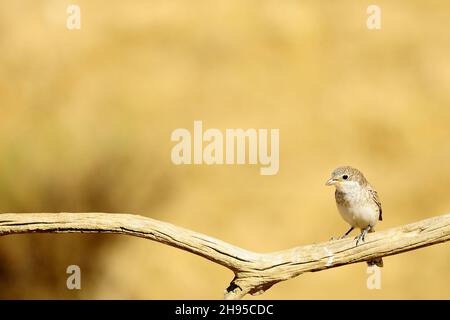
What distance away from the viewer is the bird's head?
3.89 metres

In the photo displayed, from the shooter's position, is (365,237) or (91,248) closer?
(365,237)

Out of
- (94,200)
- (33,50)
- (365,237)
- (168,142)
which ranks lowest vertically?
(365,237)

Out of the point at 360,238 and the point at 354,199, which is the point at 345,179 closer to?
the point at 354,199

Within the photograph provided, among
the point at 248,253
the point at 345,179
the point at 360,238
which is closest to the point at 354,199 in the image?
the point at 345,179

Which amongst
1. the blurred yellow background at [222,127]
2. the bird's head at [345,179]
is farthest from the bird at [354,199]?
the blurred yellow background at [222,127]

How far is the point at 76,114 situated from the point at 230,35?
1.36 meters

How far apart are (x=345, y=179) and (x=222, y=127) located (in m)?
2.09

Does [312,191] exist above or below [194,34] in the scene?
below

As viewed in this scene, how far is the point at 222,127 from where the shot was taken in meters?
5.87

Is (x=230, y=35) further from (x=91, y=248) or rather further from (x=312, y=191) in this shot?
(x=91, y=248)

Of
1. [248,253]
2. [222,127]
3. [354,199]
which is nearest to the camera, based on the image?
[248,253]

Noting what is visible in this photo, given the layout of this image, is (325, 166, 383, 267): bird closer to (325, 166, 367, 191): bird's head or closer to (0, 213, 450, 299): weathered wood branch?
(325, 166, 367, 191): bird's head

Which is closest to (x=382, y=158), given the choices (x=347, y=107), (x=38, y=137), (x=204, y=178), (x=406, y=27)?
(x=347, y=107)

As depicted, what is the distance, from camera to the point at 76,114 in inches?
237
